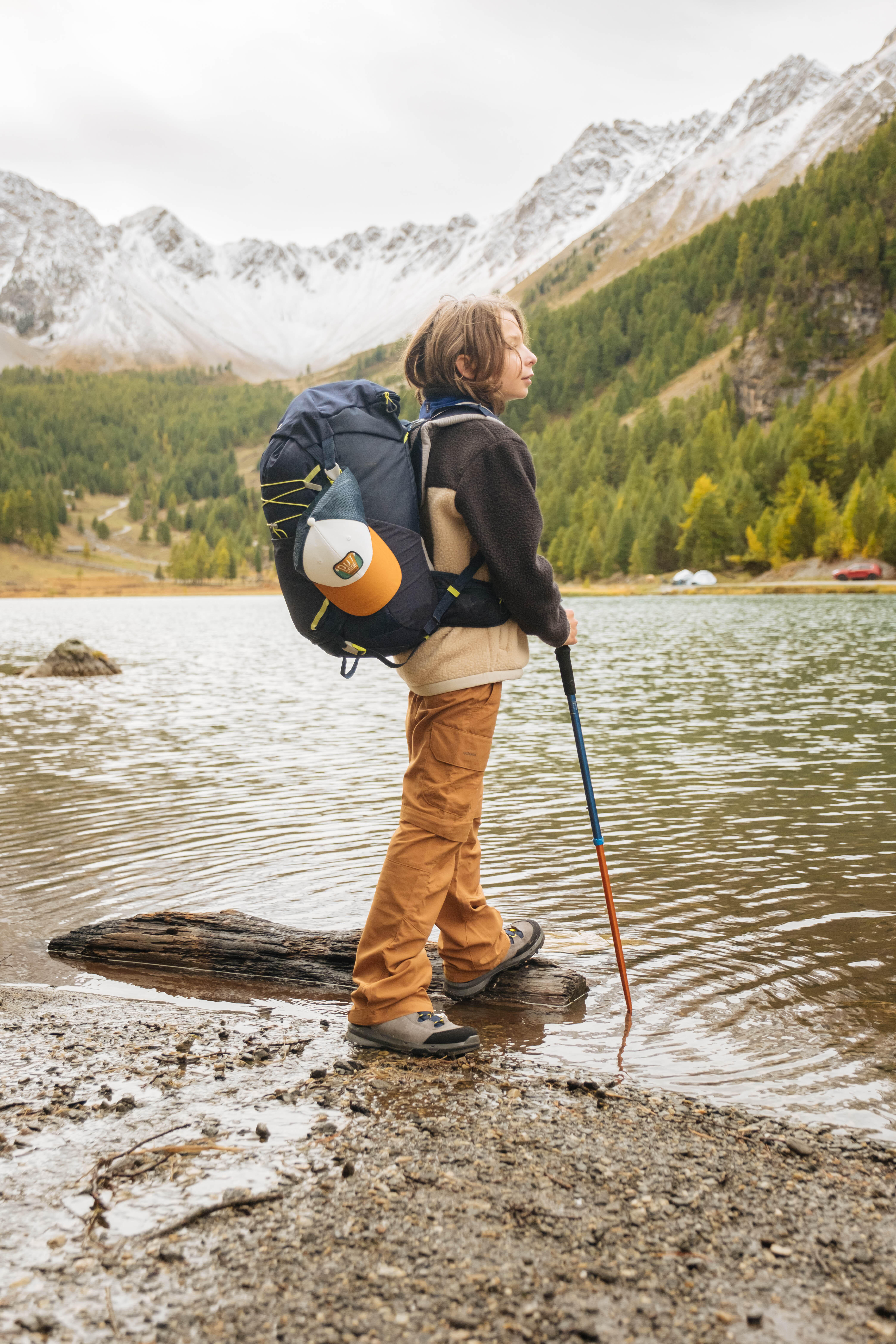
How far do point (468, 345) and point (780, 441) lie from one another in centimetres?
12609

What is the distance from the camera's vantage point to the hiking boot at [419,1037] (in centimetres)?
506

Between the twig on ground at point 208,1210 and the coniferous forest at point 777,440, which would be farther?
the coniferous forest at point 777,440

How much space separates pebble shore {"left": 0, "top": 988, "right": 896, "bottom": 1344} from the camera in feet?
9.40

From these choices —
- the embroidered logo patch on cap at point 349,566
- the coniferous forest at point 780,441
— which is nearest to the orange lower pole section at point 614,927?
the embroidered logo patch on cap at point 349,566

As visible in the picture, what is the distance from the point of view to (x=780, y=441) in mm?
121000

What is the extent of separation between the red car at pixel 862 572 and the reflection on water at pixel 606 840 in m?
72.3

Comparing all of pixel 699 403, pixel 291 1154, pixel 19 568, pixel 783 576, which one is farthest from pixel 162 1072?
pixel 19 568

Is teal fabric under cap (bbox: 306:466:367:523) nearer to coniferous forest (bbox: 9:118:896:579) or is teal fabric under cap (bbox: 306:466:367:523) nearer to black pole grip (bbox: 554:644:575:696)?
black pole grip (bbox: 554:644:575:696)

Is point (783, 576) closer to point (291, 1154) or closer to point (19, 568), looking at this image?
point (291, 1154)

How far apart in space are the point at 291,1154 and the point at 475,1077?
1213 mm

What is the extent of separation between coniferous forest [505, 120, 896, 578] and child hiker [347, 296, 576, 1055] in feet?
279

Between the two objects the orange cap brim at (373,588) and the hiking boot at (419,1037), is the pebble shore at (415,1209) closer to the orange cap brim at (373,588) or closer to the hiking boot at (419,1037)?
the hiking boot at (419,1037)

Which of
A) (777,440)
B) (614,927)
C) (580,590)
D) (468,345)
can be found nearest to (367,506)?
(468,345)

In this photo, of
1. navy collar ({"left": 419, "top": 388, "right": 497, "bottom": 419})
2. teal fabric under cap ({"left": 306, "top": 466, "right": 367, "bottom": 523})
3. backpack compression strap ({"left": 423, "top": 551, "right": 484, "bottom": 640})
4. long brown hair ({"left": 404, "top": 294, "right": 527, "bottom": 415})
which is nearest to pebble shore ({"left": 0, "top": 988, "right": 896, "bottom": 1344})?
backpack compression strap ({"left": 423, "top": 551, "right": 484, "bottom": 640})
